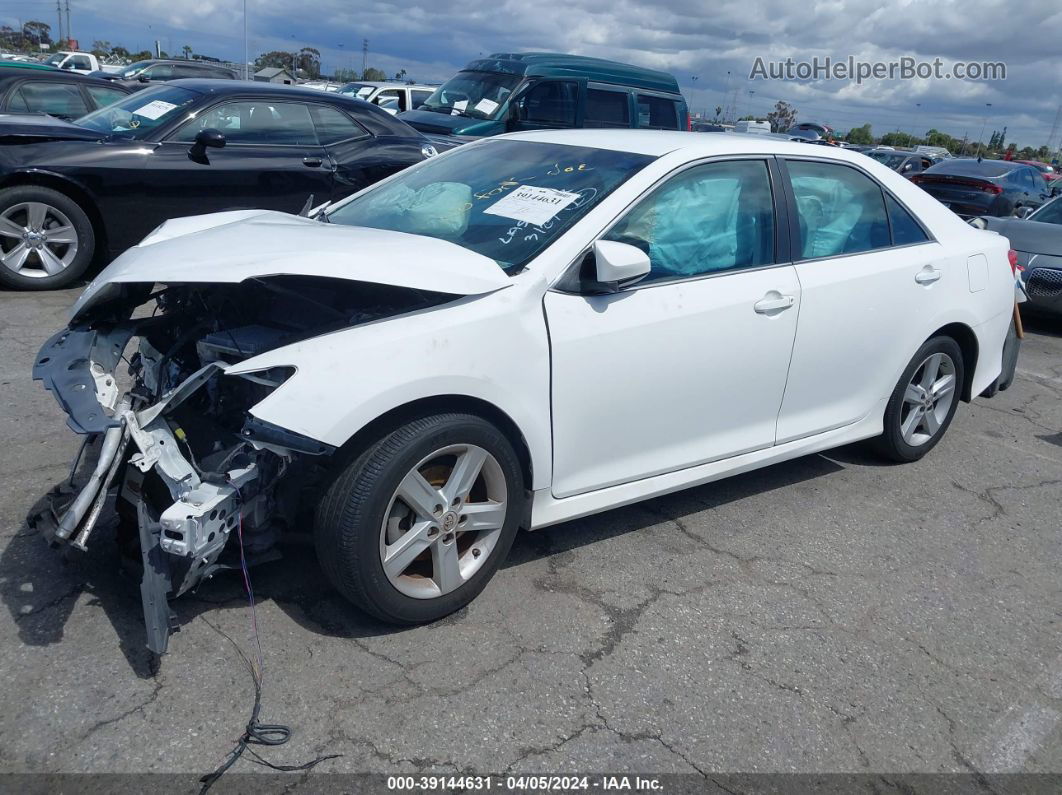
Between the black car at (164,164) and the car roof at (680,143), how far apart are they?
10.6 feet

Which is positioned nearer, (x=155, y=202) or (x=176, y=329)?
(x=176, y=329)

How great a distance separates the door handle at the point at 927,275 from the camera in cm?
429

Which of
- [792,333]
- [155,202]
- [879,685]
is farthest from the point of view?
[155,202]

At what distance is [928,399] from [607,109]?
7.24m

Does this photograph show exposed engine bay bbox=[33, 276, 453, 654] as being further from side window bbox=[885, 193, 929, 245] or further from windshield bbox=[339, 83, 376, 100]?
windshield bbox=[339, 83, 376, 100]

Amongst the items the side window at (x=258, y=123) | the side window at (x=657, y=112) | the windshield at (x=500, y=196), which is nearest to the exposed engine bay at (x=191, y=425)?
the windshield at (x=500, y=196)

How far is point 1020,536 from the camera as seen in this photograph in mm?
4137

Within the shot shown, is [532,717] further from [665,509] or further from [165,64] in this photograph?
[165,64]

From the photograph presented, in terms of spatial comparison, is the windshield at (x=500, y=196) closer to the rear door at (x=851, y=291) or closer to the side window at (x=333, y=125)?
the rear door at (x=851, y=291)

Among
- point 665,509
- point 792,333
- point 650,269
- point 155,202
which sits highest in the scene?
point 650,269

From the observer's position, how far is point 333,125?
7828 millimetres

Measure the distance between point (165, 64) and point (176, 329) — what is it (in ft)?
62.8

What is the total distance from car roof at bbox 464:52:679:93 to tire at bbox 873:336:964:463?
7072 millimetres

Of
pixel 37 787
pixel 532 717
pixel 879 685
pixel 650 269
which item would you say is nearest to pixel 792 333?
pixel 650 269
